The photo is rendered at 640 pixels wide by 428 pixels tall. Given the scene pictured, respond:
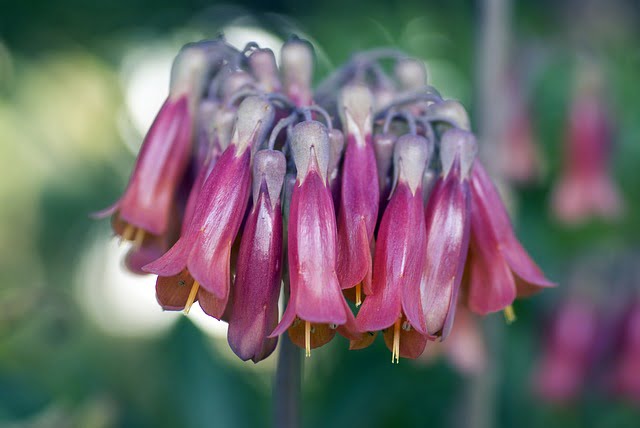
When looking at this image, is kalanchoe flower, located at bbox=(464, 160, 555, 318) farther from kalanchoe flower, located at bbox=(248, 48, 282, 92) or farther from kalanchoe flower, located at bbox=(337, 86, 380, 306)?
kalanchoe flower, located at bbox=(248, 48, 282, 92)

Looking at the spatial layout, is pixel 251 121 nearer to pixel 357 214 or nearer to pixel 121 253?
pixel 357 214

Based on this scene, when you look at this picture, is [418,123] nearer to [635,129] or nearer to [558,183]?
[558,183]

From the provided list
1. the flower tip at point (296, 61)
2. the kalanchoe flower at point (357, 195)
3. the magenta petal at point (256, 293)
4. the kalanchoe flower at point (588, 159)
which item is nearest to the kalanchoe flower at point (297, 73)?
the flower tip at point (296, 61)

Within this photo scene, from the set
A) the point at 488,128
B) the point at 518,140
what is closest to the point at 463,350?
the point at 488,128

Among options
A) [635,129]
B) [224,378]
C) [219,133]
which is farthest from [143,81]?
[219,133]

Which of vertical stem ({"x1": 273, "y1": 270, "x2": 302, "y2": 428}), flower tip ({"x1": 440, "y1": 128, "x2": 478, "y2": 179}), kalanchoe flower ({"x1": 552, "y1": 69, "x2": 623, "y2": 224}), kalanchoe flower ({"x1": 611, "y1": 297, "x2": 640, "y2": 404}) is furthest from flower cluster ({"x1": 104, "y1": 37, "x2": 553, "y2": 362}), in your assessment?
kalanchoe flower ({"x1": 552, "y1": 69, "x2": 623, "y2": 224})

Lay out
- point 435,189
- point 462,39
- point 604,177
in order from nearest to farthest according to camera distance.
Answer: point 435,189
point 604,177
point 462,39
